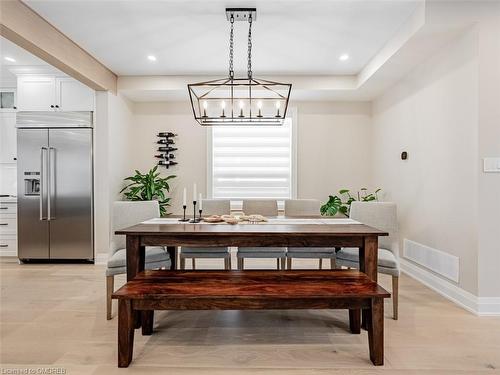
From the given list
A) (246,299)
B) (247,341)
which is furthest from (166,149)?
(246,299)

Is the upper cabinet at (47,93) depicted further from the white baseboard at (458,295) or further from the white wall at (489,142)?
the white baseboard at (458,295)

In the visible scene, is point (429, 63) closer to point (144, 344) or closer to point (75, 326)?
point (144, 344)

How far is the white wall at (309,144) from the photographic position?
558 centimetres

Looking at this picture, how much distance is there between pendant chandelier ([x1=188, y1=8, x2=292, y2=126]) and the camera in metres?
3.06

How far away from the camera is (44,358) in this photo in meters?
2.17

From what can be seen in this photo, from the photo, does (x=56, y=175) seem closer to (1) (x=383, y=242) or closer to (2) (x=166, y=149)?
(2) (x=166, y=149)

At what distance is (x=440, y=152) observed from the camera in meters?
3.48

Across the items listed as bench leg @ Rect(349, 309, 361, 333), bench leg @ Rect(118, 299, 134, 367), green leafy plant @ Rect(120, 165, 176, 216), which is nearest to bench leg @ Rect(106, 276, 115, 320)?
bench leg @ Rect(118, 299, 134, 367)

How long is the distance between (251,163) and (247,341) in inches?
142

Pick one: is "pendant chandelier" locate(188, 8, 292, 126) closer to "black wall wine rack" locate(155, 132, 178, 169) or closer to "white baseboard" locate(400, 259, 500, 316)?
"black wall wine rack" locate(155, 132, 178, 169)

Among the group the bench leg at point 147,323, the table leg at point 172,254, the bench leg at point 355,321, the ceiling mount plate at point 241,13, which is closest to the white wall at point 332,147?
the ceiling mount plate at point 241,13

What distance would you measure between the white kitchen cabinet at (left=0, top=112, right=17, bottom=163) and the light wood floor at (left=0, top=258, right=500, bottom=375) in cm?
290

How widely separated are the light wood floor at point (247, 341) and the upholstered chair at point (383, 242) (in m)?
0.41

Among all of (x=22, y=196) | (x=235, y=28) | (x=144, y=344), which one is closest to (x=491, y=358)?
(x=144, y=344)
